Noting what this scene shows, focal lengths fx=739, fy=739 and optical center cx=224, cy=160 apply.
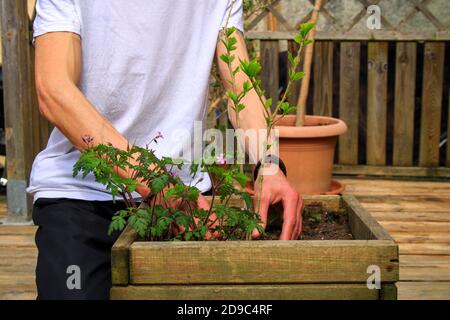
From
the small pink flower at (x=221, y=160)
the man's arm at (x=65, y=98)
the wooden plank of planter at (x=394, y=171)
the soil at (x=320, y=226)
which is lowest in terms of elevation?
the wooden plank of planter at (x=394, y=171)

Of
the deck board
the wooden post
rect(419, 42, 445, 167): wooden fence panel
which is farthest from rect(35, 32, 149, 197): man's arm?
rect(419, 42, 445, 167): wooden fence panel

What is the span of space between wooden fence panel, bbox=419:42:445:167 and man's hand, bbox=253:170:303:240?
12.3ft

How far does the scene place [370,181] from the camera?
522cm

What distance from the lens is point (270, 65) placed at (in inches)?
203

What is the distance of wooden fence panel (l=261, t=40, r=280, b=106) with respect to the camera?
5.14 meters

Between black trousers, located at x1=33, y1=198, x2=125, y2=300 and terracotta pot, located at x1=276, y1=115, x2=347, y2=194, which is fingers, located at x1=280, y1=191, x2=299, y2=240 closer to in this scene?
black trousers, located at x1=33, y1=198, x2=125, y2=300

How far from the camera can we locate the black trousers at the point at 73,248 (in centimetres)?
152

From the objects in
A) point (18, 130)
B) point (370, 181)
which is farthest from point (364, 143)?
point (18, 130)

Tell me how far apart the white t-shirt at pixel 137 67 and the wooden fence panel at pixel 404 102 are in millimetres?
3418

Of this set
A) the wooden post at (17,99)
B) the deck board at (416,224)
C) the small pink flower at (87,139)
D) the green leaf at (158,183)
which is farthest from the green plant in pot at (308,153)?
the green leaf at (158,183)

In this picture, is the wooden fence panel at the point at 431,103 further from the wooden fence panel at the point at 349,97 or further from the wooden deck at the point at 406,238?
the wooden fence panel at the point at 349,97

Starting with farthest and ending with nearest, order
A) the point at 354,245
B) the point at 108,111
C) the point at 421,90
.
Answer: the point at 421,90
the point at 108,111
the point at 354,245

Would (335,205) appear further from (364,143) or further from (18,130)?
(364,143)
